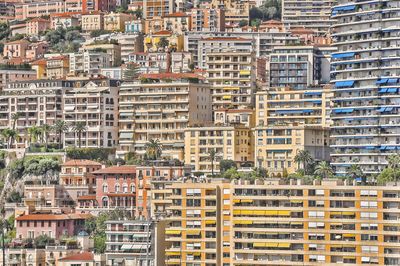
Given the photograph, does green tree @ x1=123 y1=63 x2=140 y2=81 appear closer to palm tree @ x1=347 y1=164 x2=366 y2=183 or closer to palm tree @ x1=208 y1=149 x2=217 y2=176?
palm tree @ x1=208 y1=149 x2=217 y2=176

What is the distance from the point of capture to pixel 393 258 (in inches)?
3610

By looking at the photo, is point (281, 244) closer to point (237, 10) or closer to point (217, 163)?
point (217, 163)

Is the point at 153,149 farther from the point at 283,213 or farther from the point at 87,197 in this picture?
the point at 283,213

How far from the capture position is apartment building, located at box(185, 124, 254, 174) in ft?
431

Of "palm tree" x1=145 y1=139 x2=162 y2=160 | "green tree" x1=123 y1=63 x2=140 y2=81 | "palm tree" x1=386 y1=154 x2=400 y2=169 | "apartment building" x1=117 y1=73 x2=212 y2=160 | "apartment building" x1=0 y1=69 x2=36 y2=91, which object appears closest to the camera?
"palm tree" x1=386 y1=154 x2=400 y2=169

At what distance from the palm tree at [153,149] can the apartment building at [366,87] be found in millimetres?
15222

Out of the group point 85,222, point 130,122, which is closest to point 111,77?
point 130,122

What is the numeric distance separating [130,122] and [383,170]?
97.7 ft

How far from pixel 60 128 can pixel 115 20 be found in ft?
140

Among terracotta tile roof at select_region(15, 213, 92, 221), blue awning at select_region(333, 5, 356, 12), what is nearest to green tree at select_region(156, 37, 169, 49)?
blue awning at select_region(333, 5, 356, 12)

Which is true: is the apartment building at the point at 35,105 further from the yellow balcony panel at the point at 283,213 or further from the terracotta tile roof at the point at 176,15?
the yellow balcony panel at the point at 283,213

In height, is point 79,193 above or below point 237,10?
below

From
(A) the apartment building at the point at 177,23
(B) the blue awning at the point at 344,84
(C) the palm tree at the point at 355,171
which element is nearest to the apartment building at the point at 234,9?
(A) the apartment building at the point at 177,23

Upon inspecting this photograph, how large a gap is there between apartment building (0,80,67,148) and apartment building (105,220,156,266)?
138 feet
